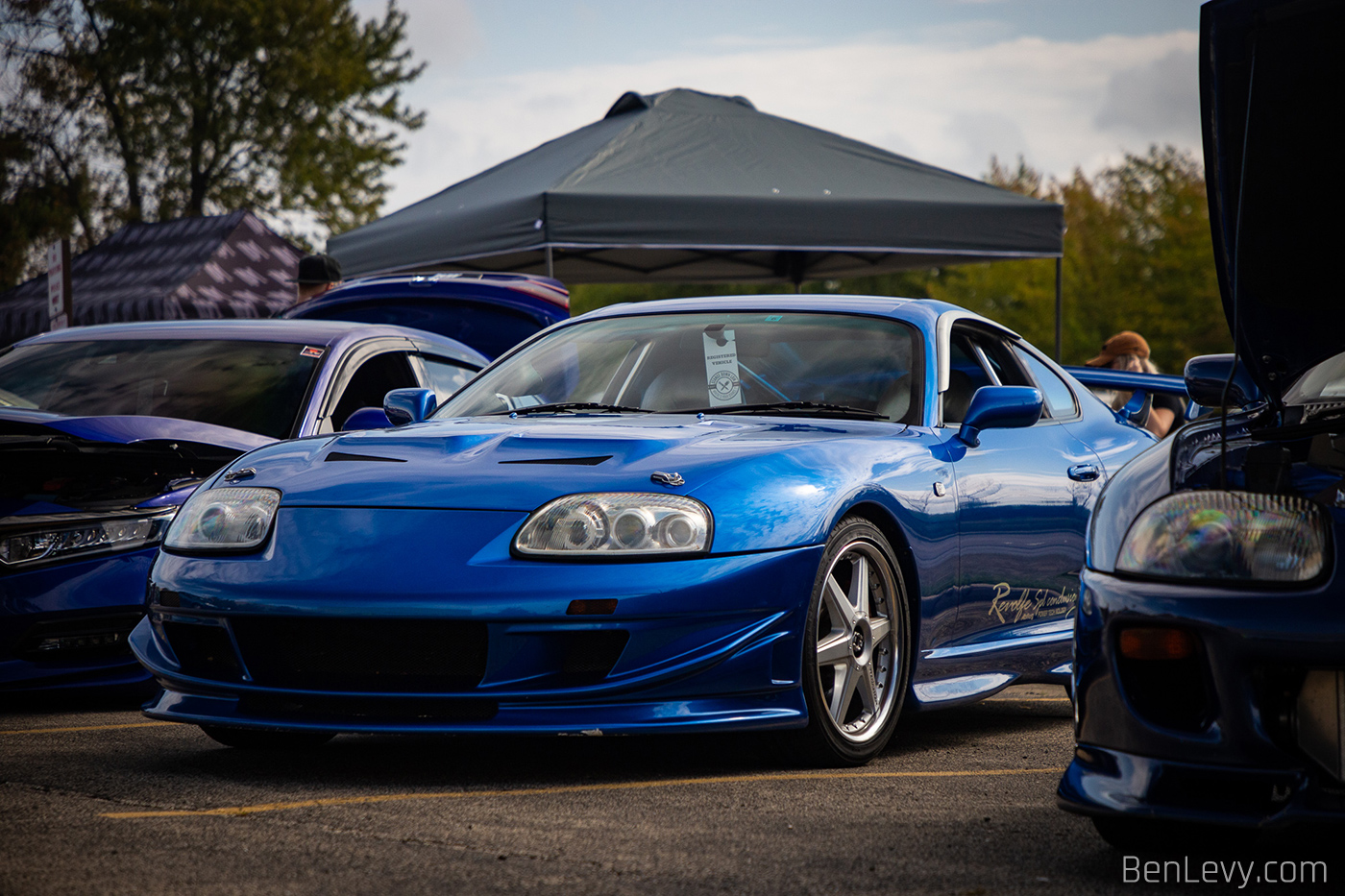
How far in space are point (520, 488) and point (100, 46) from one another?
33630 mm

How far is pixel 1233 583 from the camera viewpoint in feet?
8.25

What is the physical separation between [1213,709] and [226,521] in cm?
237

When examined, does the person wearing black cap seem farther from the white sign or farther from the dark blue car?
the dark blue car

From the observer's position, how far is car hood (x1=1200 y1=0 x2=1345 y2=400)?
3084 mm

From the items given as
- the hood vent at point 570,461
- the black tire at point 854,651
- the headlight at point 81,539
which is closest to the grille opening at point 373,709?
the hood vent at point 570,461

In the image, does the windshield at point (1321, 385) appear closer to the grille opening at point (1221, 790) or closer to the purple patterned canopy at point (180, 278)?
the grille opening at point (1221, 790)

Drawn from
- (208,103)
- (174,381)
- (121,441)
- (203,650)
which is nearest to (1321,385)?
(203,650)

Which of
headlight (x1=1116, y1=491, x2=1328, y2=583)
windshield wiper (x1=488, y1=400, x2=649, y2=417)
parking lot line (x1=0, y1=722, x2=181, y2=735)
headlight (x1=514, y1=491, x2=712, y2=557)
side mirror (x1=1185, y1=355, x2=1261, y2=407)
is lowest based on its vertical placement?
parking lot line (x1=0, y1=722, x2=181, y2=735)

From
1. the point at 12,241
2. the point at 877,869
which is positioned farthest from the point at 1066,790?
the point at 12,241

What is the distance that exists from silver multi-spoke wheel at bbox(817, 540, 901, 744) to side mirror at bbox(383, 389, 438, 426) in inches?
61.2

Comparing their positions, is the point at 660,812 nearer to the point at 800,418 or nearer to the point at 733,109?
the point at 800,418

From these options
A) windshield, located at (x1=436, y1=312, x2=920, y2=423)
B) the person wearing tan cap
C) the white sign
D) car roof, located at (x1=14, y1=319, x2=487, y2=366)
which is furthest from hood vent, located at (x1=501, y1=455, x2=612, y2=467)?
the white sign

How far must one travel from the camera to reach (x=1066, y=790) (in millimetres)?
2742

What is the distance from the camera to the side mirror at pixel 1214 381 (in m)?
3.66
